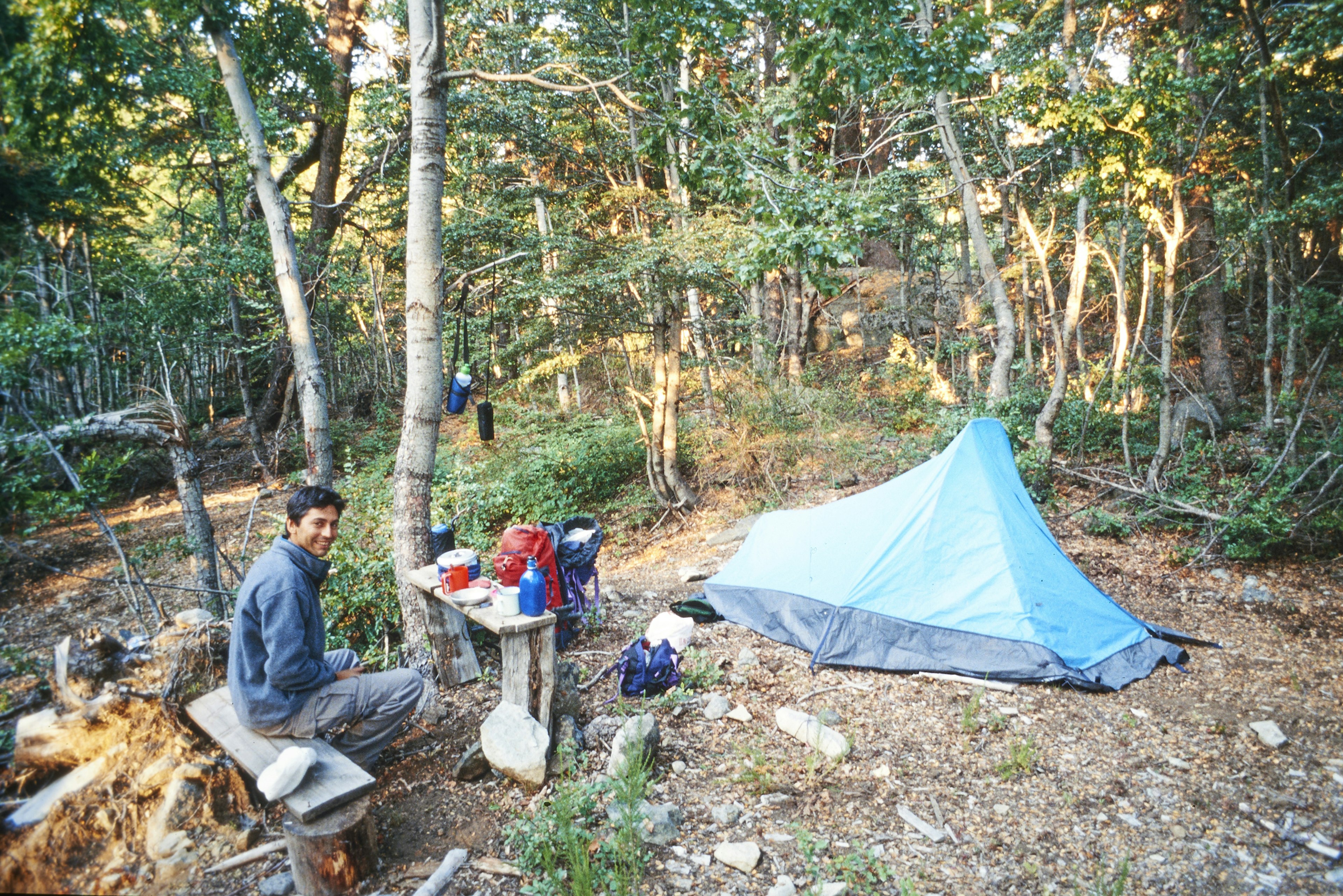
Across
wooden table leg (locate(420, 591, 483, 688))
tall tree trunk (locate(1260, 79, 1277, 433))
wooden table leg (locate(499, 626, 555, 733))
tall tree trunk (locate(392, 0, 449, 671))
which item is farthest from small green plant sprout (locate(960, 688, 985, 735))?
tall tree trunk (locate(1260, 79, 1277, 433))

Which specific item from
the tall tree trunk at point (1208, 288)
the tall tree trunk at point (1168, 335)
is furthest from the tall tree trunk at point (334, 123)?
the tall tree trunk at point (1208, 288)

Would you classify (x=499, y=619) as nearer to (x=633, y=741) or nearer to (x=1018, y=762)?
(x=633, y=741)

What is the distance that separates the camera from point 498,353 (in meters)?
8.15

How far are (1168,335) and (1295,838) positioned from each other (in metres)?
4.91

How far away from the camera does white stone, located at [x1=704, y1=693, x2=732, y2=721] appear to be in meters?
3.56

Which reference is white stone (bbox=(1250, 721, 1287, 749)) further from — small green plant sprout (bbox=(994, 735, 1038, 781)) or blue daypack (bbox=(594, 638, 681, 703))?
blue daypack (bbox=(594, 638, 681, 703))

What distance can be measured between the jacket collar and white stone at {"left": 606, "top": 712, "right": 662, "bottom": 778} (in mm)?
1537

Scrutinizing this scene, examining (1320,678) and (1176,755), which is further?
(1320,678)

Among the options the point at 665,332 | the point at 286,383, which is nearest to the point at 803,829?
the point at 665,332

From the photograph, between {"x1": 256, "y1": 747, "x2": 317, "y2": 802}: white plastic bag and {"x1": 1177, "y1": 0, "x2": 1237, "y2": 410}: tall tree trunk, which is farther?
{"x1": 1177, "y1": 0, "x2": 1237, "y2": 410}: tall tree trunk

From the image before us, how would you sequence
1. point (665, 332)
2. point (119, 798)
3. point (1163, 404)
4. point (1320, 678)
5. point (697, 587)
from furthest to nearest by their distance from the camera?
point (665, 332) < point (1163, 404) < point (697, 587) < point (1320, 678) < point (119, 798)

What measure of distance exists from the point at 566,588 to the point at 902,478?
2674mm

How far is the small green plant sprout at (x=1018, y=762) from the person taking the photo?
309 cm

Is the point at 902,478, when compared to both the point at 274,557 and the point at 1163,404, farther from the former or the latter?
the point at 274,557
